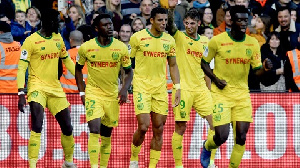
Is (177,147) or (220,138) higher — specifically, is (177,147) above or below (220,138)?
below

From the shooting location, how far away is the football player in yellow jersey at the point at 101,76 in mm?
16281

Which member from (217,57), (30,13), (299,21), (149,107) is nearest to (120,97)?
(149,107)

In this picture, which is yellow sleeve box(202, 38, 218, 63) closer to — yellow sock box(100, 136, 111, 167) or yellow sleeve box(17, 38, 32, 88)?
yellow sock box(100, 136, 111, 167)

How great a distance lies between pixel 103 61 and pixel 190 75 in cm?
187

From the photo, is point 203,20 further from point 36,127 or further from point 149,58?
point 36,127

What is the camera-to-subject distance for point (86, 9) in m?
22.6

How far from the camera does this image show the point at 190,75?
690 inches

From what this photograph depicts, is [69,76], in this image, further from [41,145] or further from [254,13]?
[254,13]

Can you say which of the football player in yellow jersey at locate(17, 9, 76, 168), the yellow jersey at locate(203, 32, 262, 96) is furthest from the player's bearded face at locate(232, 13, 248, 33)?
the football player in yellow jersey at locate(17, 9, 76, 168)

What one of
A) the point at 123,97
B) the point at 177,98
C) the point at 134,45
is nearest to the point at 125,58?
the point at 134,45

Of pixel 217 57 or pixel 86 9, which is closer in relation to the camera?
pixel 217 57

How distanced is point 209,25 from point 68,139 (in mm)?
6082

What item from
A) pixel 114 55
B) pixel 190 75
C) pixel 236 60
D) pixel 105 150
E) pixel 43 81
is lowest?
pixel 105 150

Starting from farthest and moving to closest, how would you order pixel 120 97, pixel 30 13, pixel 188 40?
pixel 30 13 < pixel 188 40 < pixel 120 97
